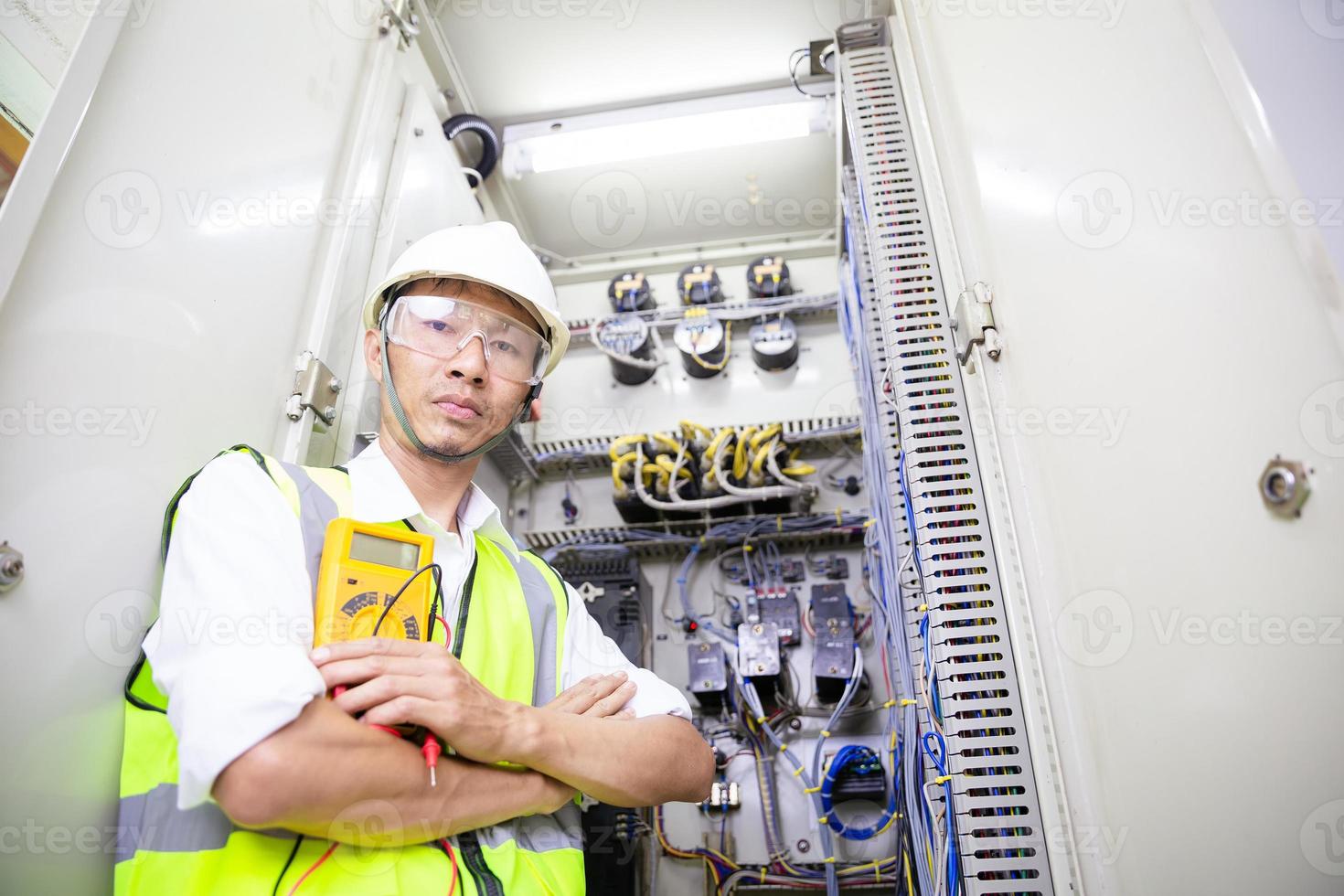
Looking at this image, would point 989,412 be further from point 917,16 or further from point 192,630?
point 192,630

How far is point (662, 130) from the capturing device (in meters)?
2.61

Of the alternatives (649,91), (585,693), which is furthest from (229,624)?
(649,91)

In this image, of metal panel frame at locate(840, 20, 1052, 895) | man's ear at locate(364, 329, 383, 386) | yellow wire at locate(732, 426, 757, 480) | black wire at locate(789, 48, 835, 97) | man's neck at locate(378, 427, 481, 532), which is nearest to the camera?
metal panel frame at locate(840, 20, 1052, 895)

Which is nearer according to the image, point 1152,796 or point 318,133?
point 1152,796

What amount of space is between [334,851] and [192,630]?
1.10 feet

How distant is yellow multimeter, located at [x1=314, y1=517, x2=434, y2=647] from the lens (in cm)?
98

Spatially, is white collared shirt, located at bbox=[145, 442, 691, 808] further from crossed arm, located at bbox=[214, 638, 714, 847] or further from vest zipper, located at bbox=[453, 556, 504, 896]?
vest zipper, located at bbox=[453, 556, 504, 896]

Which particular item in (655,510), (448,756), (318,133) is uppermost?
(318,133)

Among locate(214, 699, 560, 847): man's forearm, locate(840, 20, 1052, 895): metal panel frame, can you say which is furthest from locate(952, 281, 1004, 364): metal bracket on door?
locate(214, 699, 560, 847): man's forearm

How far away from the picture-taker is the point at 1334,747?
67 cm

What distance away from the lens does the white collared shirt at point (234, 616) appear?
793 millimetres

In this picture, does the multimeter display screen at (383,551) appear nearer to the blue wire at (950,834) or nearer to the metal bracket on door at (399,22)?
the blue wire at (950,834)

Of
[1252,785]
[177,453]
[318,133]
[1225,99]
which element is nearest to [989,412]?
[1225,99]

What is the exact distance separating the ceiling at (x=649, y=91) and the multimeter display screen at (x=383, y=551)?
6.09 feet
